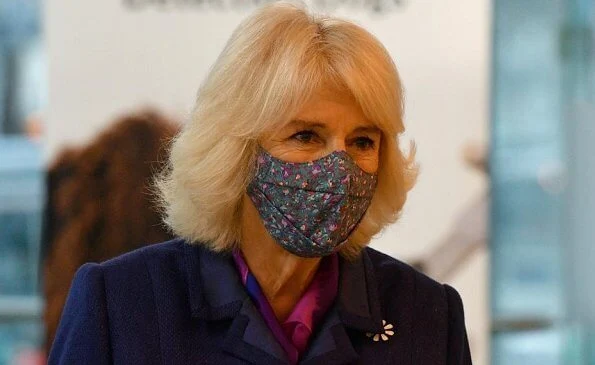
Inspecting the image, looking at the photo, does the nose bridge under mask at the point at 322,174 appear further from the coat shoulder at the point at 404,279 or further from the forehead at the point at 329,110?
the coat shoulder at the point at 404,279

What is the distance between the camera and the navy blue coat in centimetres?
191

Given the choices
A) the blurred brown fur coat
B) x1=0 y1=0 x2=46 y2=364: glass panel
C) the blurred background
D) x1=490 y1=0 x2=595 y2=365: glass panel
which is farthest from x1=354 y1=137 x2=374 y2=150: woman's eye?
x1=0 y1=0 x2=46 y2=364: glass panel

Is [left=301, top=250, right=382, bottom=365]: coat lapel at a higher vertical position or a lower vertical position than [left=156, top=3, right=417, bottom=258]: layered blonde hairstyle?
lower

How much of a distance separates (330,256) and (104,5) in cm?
167

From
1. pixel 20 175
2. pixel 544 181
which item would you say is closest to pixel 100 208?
pixel 20 175

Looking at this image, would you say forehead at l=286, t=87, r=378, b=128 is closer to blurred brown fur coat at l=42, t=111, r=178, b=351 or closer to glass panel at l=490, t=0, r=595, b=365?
blurred brown fur coat at l=42, t=111, r=178, b=351

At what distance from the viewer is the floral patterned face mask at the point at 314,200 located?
1868mm

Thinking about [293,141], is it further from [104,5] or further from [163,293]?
[104,5]

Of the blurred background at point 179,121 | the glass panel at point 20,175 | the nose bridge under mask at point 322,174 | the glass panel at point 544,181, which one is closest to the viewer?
the nose bridge under mask at point 322,174

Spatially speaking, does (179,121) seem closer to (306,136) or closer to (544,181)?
(544,181)

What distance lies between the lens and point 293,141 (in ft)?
6.23

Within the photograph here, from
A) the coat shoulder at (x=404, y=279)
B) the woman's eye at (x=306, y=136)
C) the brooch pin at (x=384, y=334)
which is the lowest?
the brooch pin at (x=384, y=334)

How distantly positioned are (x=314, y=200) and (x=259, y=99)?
0.64 ft

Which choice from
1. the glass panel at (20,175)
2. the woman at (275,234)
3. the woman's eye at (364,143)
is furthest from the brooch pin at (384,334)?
the glass panel at (20,175)
